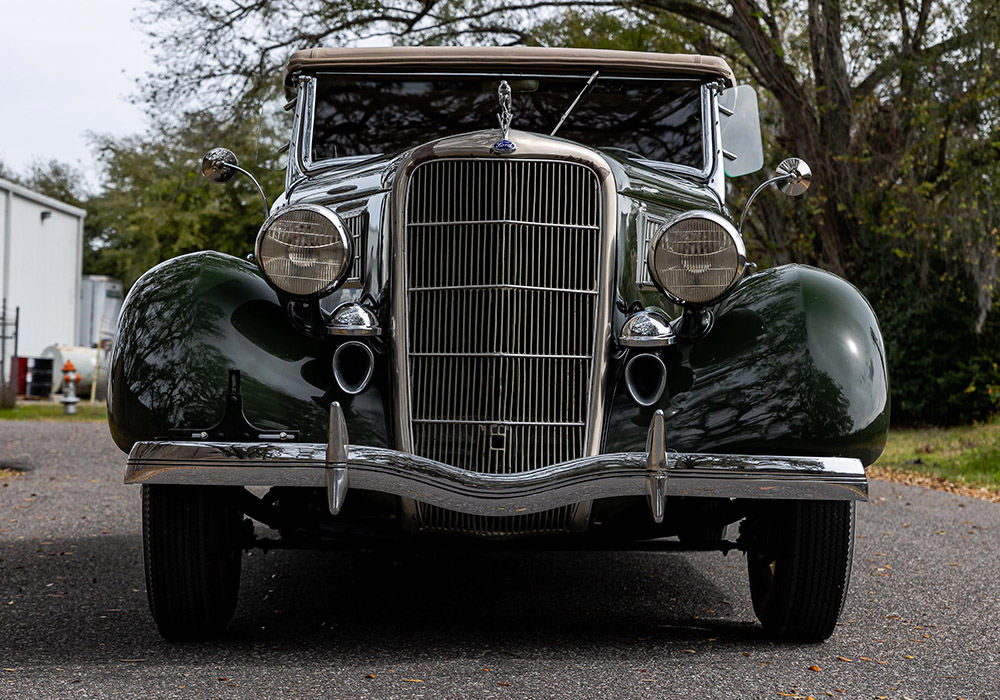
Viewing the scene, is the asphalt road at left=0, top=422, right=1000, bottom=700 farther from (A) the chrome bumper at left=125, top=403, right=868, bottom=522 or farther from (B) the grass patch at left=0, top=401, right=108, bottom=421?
(B) the grass patch at left=0, top=401, right=108, bottom=421

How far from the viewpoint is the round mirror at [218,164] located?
4.99 m

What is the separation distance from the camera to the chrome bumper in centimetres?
328

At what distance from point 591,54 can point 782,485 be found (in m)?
2.43

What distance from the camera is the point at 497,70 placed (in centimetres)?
497

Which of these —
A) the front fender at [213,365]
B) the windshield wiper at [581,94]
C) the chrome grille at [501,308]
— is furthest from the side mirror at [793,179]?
the front fender at [213,365]

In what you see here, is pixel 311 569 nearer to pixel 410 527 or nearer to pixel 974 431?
pixel 410 527

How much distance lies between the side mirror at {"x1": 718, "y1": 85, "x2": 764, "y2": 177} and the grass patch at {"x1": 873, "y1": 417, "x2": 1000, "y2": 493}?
20.7 ft

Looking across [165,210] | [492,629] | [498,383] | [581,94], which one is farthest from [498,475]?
[165,210]

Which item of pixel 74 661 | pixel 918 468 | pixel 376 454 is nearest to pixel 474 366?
pixel 376 454

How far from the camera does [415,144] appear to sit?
492 centimetres

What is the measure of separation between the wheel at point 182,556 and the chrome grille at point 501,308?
0.77m

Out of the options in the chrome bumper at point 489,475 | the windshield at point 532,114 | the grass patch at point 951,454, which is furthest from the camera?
the grass patch at point 951,454

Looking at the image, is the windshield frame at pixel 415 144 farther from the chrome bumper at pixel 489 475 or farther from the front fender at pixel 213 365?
the chrome bumper at pixel 489 475

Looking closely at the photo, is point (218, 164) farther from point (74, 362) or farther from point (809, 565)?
point (74, 362)
